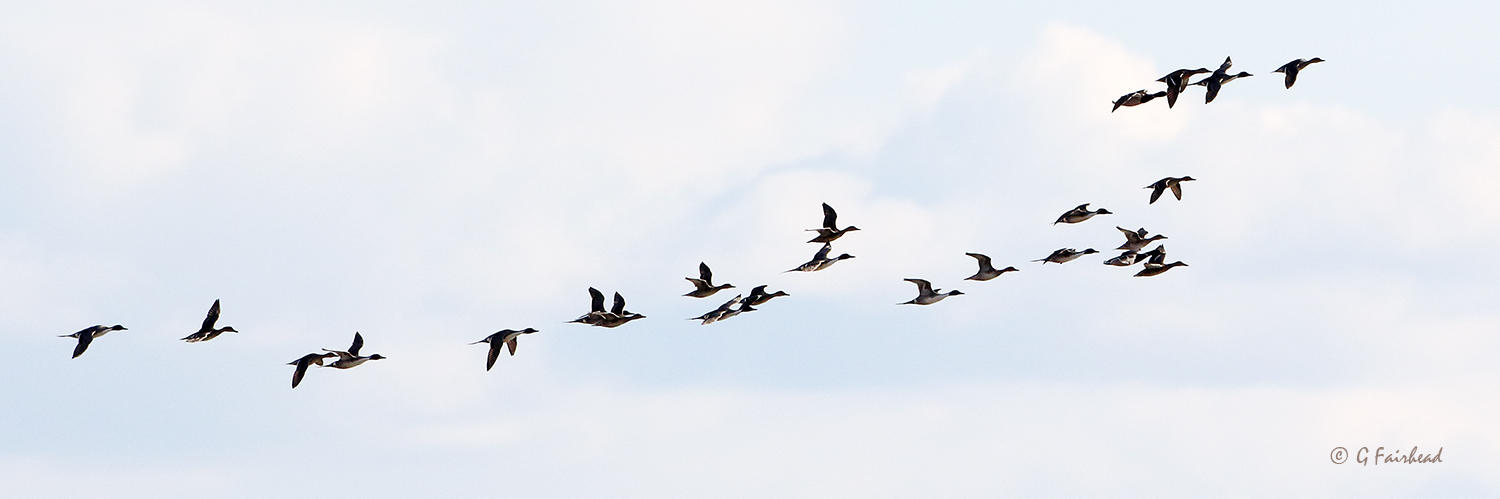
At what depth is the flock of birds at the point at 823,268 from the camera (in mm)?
76625

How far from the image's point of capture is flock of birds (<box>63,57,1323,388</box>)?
76625 millimetres

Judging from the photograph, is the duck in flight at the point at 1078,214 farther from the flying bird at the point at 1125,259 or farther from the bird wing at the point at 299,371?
the bird wing at the point at 299,371

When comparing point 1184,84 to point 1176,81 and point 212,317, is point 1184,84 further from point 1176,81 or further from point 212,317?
point 212,317

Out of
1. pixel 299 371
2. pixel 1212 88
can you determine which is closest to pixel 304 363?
pixel 299 371

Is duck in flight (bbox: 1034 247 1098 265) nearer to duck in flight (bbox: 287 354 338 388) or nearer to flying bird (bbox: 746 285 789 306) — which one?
flying bird (bbox: 746 285 789 306)

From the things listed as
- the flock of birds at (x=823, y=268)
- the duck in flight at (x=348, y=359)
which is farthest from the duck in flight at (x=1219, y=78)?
the duck in flight at (x=348, y=359)

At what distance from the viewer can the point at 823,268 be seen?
79.1 meters

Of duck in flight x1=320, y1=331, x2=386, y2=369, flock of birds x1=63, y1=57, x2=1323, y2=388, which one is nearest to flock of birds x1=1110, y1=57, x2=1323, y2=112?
flock of birds x1=63, y1=57, x2=1323, y2=388

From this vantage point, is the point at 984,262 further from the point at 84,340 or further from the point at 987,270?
the point at 84,340

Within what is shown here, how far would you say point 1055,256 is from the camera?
268 ft

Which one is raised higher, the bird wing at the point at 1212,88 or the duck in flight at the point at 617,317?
the bird wing at the point at 1212,88

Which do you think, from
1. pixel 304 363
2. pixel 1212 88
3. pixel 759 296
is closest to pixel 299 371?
pixel 304 363

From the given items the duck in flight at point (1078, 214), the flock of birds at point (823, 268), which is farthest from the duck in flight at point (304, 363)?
the duck in flight at point (1078, 214)

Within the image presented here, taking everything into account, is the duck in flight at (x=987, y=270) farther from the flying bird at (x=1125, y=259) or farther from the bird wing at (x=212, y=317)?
the bird wing at (x=212, y=317)
